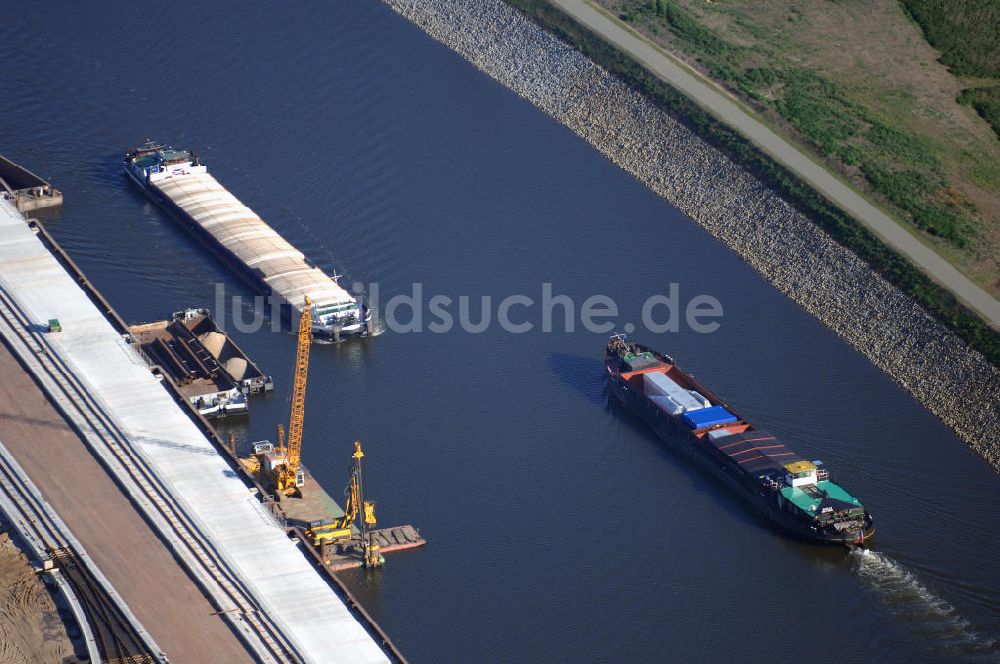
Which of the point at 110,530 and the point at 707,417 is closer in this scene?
the point at 110,530

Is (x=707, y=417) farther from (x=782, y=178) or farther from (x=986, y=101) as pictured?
(x=986, y=101)

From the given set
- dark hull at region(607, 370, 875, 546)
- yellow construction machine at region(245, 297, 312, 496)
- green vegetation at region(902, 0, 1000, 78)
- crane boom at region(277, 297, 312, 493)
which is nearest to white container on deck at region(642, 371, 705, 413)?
dark hull at region(607, 370, 875, 546)

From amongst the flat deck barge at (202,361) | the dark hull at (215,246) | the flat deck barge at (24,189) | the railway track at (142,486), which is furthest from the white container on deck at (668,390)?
the flat deck barge at (24,189)

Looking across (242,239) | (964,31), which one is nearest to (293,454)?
(242,239)

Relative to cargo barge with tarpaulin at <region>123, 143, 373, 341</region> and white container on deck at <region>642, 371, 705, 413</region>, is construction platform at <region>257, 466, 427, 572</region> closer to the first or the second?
cargo barge with tarpaulin at <region>123, 143, 373, 341</region>

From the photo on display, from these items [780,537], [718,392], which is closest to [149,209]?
[718,392]

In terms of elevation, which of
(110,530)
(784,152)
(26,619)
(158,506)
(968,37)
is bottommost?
(26,619)

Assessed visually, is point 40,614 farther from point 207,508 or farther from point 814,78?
point 814,78
